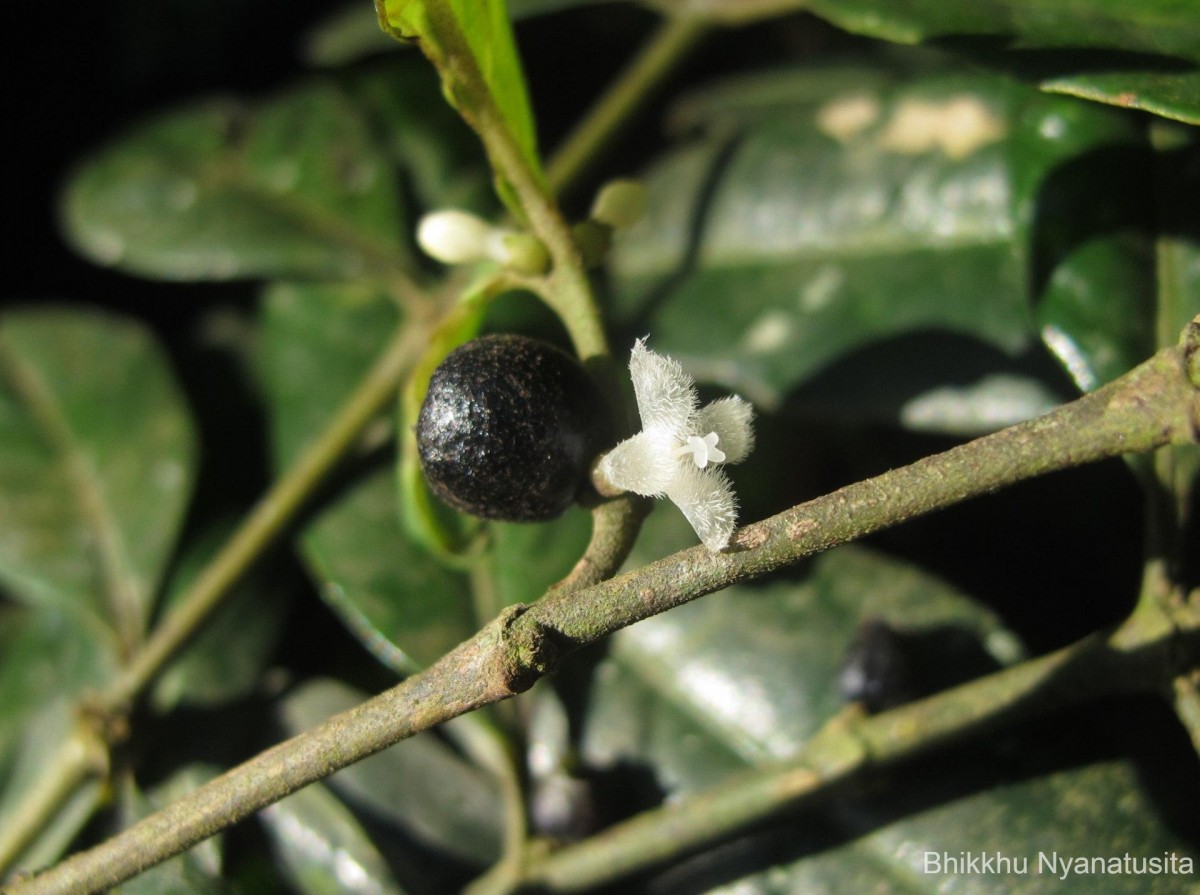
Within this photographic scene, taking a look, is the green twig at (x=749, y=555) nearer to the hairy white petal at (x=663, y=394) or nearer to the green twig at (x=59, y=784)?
the hairy white petal at (x=663, y=394)

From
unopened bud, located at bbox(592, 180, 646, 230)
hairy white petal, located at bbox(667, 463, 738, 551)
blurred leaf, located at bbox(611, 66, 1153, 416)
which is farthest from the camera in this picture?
blurred leaf, located at bbox(611, 66, 1153, 416)

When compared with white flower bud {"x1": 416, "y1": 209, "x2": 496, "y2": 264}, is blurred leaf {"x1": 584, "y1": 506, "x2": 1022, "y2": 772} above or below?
below

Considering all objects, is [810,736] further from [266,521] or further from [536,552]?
[266,521]

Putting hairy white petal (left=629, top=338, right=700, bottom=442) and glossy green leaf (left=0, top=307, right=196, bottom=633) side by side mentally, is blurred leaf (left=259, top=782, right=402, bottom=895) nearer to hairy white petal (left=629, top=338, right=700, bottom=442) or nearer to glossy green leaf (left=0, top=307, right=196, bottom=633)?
glossy green leaf (left=0, top=307, right=196, bottom=633)

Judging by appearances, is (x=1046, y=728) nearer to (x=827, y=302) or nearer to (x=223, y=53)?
(x=827, y=302)

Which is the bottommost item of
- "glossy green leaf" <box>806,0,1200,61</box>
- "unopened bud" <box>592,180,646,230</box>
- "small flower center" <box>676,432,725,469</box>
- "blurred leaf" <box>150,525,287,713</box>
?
"blurred leaf" <box>150,525,287,713</box>

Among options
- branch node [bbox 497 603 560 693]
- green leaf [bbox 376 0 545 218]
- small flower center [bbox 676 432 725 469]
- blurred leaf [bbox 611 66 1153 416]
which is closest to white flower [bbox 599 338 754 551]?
small flower center [bbox 676 432 725 469]
